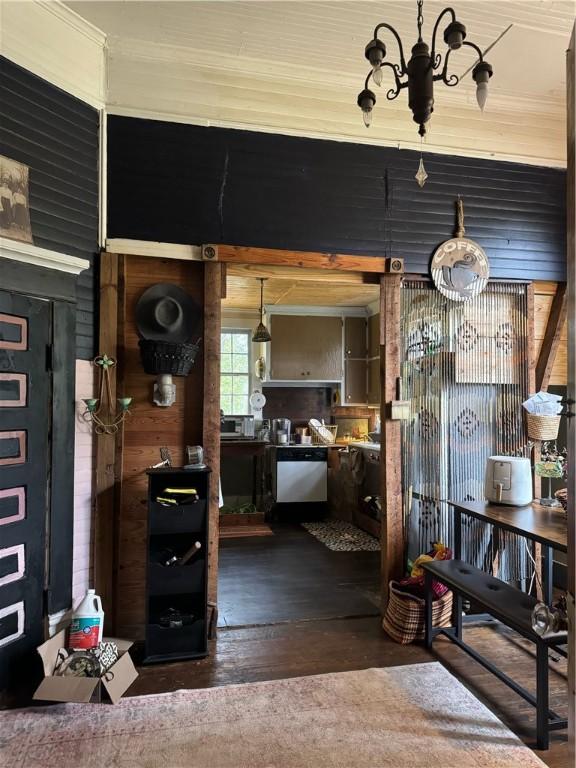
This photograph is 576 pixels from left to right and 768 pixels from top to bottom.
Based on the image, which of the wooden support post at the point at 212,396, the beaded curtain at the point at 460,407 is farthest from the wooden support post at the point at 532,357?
the wooden support post at the point at 212,396

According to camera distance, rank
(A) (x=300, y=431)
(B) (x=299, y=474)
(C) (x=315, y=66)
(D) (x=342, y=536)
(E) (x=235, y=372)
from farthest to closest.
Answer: (E) (x=235, y=372) < (A) (x=300, y=431) < (B) (x=299, y=474) < (D) (x=342, y=536) < (C) (x=315, y=66)

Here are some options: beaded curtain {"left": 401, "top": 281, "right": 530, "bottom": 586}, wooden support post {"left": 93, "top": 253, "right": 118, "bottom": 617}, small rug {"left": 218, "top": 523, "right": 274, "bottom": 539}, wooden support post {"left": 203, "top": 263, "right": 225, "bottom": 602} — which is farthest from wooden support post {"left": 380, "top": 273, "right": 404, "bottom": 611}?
small rug {"left": 218, "top": 523, "right": 274, "bottom": 539}

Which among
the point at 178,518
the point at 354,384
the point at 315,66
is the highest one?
the point at 315,66

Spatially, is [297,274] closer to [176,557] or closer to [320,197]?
[320,197]

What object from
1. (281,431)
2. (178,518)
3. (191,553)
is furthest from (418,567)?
(281,431)

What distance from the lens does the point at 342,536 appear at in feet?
17.5

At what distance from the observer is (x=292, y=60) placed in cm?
311

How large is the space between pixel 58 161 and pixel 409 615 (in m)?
3.20

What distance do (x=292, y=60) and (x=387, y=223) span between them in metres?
1.13

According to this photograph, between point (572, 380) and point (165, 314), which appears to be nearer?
point (572, 380)

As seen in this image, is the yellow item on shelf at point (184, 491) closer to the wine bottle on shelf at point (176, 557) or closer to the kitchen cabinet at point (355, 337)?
the wine bottle on shelf at point (176, 557)

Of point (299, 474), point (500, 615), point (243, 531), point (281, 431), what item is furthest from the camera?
point (281, 431)

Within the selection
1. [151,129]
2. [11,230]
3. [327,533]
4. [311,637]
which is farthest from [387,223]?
[327,533]

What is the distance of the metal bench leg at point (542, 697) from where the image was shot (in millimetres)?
2119
